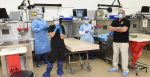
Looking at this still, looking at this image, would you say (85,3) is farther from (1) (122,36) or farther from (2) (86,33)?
(1) (122,36)

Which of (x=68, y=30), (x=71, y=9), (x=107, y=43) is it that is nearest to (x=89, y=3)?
(x=71, y=9)

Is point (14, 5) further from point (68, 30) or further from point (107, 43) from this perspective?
point (107, 43)

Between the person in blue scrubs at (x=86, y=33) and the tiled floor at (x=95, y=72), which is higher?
the person in blue scrubs at (x=86, y=33)

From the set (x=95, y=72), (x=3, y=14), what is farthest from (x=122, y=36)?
(x=3, y=14)

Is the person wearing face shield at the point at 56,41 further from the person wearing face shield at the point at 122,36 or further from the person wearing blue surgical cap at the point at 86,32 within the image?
the person wearing blue surgical cap at the point at 86,32

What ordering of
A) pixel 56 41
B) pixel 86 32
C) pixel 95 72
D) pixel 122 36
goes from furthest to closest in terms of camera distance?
pixel 86 32, pixel 95 72, pixel 122 36, pixel 56 41

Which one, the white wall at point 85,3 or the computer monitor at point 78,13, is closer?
the white wall at point 85,3

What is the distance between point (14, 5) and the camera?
5176mm

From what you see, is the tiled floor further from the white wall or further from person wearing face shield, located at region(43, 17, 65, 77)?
the white wall

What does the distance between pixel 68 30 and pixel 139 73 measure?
251 cm

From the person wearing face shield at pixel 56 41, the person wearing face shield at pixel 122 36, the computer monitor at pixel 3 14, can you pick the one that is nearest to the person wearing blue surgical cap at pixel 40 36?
the computer monitor at pixel 3 14

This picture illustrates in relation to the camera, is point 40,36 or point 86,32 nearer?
point 40,36

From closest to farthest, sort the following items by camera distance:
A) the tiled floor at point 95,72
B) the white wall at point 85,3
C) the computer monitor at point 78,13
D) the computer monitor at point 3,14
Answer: the tiled floor at point 95,72
the computer monitor at point 3,14
the white wall at point 85,3
the computer monitor at point 78,13

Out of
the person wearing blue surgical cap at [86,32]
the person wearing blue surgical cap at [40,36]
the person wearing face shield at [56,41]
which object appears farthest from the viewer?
the person wearing blue surgical cap at [86,32]
